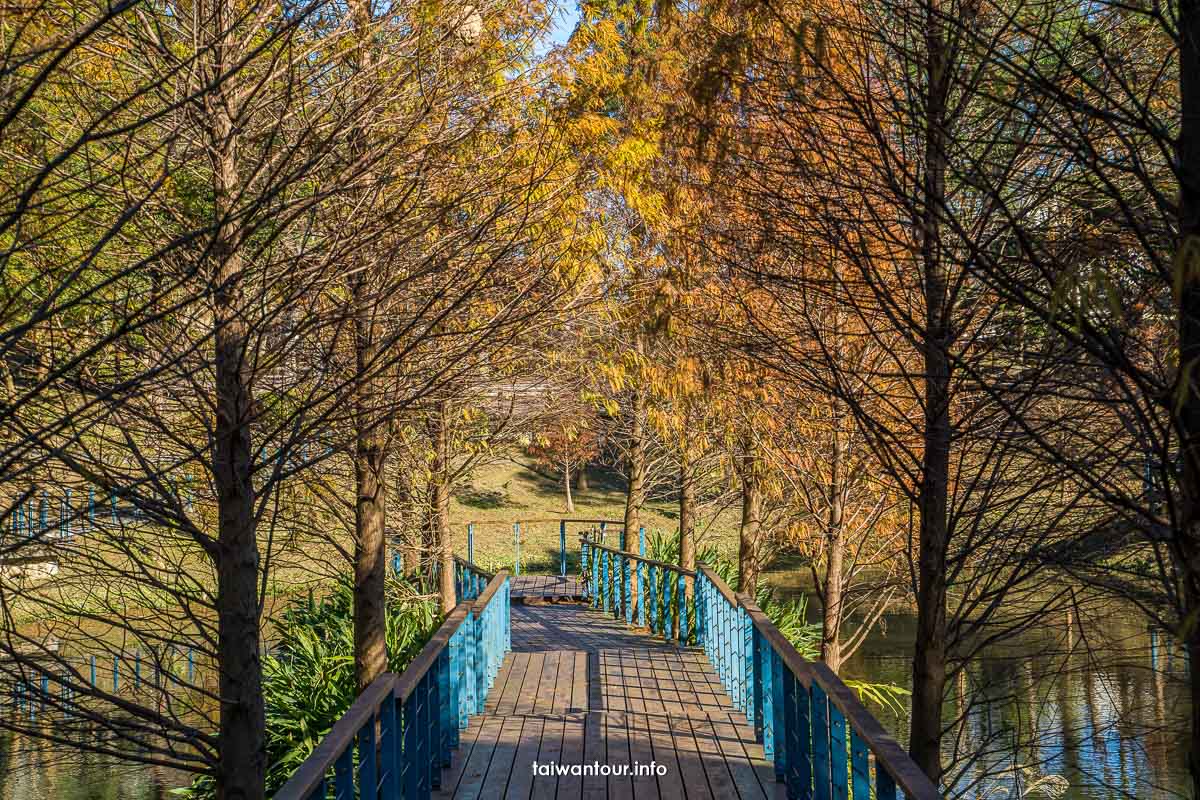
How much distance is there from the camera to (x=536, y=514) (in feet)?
121

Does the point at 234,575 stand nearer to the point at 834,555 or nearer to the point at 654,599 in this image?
the point at 834,555

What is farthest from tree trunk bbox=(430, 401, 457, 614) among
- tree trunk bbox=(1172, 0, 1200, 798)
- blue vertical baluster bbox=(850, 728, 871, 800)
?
tree trunk bbox=(1172, 0, 1200, 798)

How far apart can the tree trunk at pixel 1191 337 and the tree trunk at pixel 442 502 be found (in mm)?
8295

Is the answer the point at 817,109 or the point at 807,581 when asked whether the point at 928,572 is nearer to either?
the point at 817,109

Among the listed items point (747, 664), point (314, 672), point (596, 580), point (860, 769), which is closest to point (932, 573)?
point (860, 769)

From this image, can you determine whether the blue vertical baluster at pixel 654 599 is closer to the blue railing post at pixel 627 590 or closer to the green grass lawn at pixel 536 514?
the blue railing post at pixel 627 590

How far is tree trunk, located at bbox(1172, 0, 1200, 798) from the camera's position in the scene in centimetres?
265

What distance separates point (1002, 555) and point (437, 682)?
3294 millimetres

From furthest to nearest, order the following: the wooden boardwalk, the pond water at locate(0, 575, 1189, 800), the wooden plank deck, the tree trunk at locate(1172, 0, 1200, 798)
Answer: the wooden plank deck
the pond water at locate(0, 575, 1189, 800)
the wooden boardwalk
the tree trunk at locate(1172, 0, 1200, 798)

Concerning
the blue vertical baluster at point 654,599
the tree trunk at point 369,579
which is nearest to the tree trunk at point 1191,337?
the tree trunk at point 369,579

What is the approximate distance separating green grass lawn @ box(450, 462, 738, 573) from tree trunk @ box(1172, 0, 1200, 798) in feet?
71.9

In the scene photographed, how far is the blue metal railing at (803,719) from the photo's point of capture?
3.37 metres

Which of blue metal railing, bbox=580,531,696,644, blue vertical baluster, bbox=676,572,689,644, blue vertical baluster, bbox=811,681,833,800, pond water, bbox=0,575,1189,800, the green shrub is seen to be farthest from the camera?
blue metal railing, bbox=580,531,696,644

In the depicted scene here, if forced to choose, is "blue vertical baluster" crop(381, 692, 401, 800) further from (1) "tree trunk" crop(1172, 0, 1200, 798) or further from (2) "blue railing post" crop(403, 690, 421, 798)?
(1) "tree trunk" crop(1172, 0, 1200, 798)
